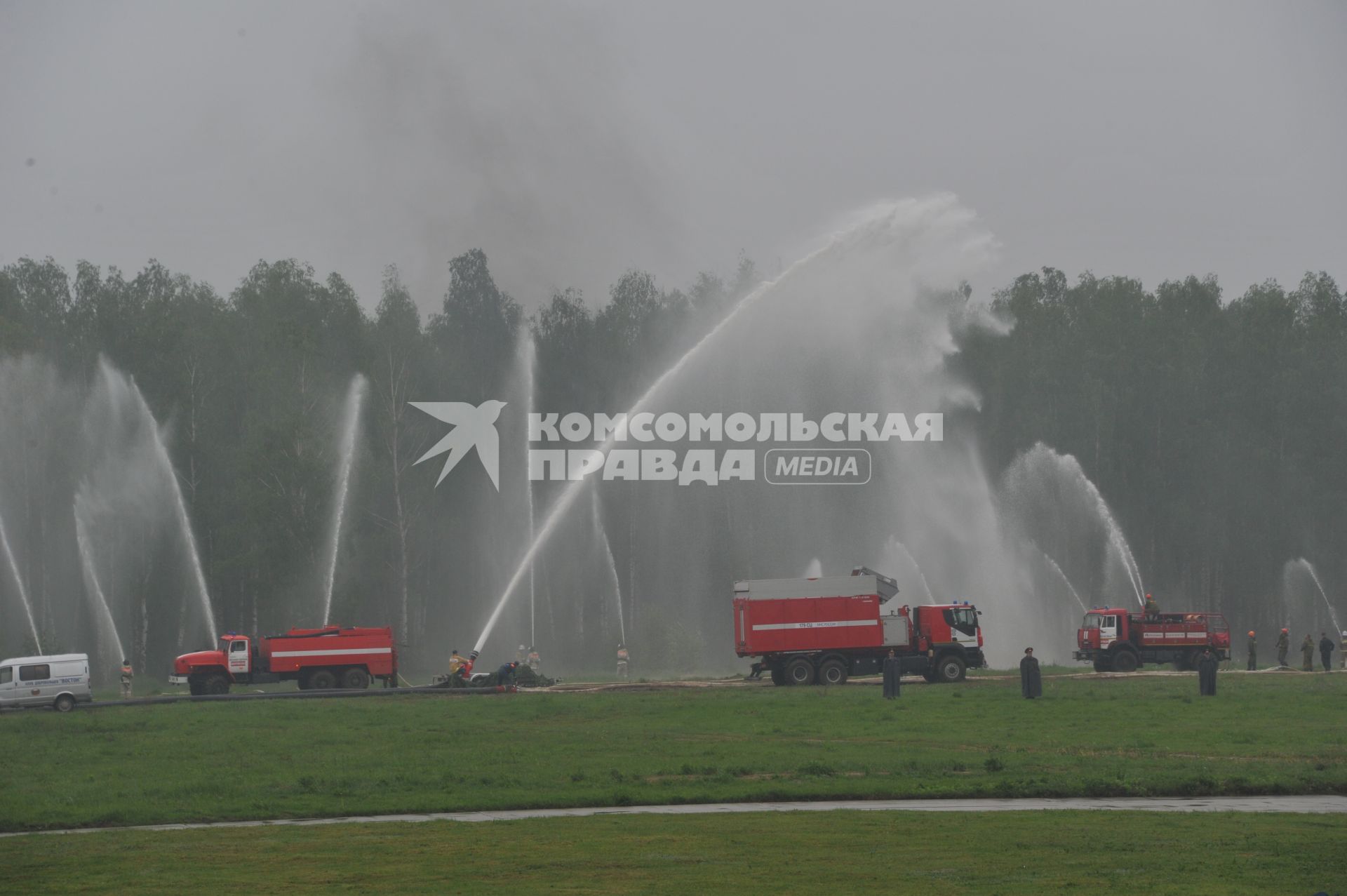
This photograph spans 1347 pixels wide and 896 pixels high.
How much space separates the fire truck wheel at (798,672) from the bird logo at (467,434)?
1614 inches

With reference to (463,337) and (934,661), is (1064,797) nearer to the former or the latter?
(934,661)

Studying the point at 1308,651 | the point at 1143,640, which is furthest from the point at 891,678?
the point at 1308,651

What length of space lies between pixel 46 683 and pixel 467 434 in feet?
135

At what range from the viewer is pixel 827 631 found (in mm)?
56688

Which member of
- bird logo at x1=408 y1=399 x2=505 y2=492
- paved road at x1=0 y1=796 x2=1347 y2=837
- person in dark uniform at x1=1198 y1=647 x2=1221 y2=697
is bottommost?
paved road at x1=0 y1=796 x2=1347 y2=837

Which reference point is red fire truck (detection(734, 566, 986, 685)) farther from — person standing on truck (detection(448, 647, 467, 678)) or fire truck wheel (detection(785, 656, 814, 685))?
person standing on truck (detection(448, 647, 467, 678))

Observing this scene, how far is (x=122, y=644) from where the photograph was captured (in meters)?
85.7

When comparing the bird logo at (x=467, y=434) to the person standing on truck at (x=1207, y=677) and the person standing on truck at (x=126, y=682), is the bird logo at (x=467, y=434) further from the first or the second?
the person standing on truck at (x=1207, y=677)

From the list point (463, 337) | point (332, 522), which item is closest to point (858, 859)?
point (332, 522)

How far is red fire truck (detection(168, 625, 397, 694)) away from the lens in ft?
196

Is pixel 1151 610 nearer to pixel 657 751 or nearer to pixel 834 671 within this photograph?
pixel 834 671

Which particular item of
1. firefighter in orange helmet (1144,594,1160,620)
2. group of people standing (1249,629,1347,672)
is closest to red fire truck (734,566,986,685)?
firefighter in orange helmet (1144,594,1160,620)

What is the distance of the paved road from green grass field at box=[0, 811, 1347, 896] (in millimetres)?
708

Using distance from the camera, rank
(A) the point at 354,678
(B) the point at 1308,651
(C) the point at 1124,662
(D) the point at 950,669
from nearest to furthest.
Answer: (D) the point at 950,669
(A) the point at 354,678
(C) the point at 1124,662
(B) the point at 1308,651
